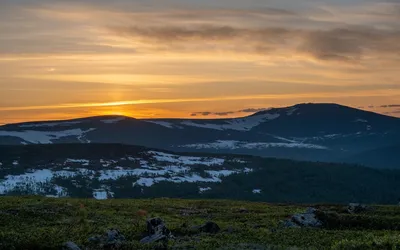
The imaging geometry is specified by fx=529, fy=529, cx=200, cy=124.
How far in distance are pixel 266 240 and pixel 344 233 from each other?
689 cm

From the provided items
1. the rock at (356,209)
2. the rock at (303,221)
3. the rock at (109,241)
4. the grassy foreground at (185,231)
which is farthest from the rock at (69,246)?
the rock at (356,209)

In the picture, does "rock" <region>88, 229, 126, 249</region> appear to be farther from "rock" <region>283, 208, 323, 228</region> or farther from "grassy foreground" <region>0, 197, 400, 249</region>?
"rock" <region>283, 208, 323, 228</region>

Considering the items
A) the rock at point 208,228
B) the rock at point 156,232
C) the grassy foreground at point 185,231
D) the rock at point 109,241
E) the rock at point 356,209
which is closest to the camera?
the rock at point 109,241

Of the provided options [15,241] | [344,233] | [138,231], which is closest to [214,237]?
[138,231]

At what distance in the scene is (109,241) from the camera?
101 ft

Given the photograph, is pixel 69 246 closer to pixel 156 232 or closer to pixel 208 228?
pixel 156 232

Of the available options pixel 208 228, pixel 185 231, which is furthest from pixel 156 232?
pixel 208 228

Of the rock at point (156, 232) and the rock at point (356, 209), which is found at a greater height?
the rock at point (156, 232)

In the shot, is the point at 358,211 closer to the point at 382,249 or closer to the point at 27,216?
the point at 382,249

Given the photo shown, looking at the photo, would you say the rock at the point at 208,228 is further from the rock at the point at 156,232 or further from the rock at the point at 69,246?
the rock at the point at 69,246

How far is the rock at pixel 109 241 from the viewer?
2992 cm

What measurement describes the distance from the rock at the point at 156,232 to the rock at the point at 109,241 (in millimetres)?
1575

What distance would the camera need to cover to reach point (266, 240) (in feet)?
111

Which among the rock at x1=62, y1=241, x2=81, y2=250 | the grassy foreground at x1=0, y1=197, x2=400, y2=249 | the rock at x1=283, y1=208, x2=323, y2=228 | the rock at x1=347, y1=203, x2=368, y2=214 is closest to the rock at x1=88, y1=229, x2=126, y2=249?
the grassy foreground at x1=0, y1=197, x2=400, y2=249
